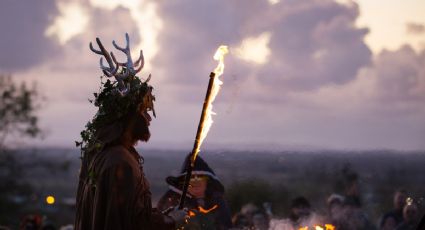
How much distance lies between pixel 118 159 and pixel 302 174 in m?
6.69

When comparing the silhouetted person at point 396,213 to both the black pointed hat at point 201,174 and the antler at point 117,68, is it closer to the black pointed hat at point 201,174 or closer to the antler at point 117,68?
the black pointed hat at point 201,174

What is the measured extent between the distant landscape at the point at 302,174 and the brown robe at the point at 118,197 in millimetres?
4334

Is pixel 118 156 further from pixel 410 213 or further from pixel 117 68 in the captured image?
pixel 410 213

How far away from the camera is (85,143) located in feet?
19.8

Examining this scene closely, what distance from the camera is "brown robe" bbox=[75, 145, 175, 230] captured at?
5.41 metres

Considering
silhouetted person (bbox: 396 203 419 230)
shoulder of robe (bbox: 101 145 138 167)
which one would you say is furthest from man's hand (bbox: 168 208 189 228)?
silhouetted person (bbox: 396 203 419 230)

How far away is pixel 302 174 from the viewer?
1188 cm

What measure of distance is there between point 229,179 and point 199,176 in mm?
1419

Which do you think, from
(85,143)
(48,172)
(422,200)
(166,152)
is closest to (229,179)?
(166,152)

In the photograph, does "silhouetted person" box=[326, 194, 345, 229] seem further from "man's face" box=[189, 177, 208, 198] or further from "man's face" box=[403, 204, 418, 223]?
"man's face" box=[189, 177, 208, 198]

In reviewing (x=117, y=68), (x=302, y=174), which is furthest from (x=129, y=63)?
(x=302, y=174)

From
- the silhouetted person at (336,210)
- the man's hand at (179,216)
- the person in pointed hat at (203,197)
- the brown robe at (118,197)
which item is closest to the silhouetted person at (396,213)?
the silhouetted person at (336,210)

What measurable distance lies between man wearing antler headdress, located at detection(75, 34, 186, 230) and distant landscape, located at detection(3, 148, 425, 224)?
4.08 metres

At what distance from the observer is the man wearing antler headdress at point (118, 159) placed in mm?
5430
